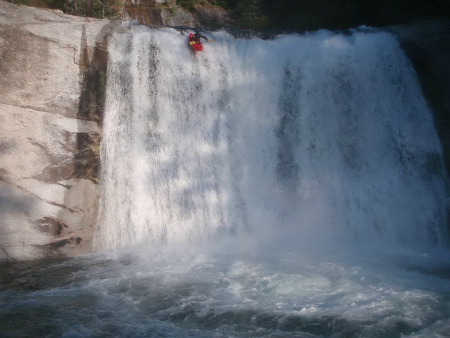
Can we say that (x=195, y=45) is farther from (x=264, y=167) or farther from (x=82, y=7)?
(x=82, y=7)

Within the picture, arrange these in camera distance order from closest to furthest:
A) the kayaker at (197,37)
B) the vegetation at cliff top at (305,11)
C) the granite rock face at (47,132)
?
the granite rock face at (47,132)
the kayaker at (197,37)
the vegetation at cliff top at (305,11)

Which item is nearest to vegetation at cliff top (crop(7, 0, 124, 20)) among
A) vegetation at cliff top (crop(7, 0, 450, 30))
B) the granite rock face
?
vegetation at cliff top (crop(7, 0, 450, 30))

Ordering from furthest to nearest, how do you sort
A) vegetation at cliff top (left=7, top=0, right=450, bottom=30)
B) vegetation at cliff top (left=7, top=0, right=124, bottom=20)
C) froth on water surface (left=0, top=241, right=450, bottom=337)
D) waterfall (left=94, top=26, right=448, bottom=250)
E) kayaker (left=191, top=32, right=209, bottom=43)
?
vegetation at cliff top (left=7, top=0, right=124, bottom=20)
vegetation at cliff top (left=7, top=0, right=450, bottom=30)
kayaker (left=191, top=32, right=209, bottom=43)
waterfall (left=94, top=26, right=448, bottom=250)
froth on water surface (left=0, top=241, right=450, bottom=337)

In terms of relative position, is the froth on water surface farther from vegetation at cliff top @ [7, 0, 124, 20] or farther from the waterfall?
vegetation at cliff top @ [7, 0, 124, 20]

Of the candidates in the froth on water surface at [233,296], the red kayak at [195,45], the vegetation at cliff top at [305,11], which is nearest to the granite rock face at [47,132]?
the froth on water surface at [233,296]

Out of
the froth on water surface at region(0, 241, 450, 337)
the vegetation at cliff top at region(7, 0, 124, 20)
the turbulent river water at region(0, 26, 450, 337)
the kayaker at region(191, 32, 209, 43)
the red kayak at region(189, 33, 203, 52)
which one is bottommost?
the froth on water surface at region(0, 241, 450, 337)

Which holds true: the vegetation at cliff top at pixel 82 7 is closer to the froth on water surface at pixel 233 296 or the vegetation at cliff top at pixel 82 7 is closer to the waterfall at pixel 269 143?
the waterfall at pixel 269 143

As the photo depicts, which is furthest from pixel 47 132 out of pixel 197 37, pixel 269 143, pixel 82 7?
pixel 82 7
